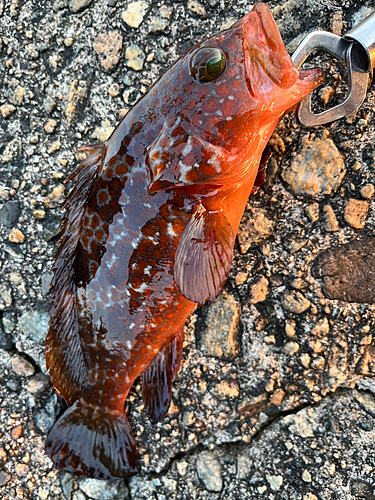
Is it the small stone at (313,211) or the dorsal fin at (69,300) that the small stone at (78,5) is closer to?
the dorsal fin at (69,300)

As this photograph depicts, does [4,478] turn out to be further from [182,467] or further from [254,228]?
[254,228]

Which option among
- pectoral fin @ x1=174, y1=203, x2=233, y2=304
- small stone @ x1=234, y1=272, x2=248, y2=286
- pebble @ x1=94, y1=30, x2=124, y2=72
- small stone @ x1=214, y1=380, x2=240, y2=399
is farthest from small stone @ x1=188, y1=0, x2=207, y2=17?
small stone @ x1=214, y1=380, x2=240, y2=399

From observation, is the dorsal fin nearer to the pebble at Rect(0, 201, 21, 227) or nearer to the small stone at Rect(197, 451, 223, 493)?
the pebble at Rect(0, 201, 21, 227)

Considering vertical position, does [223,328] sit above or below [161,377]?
below

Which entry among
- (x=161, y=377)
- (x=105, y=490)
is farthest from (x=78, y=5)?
(x=105, y=490)

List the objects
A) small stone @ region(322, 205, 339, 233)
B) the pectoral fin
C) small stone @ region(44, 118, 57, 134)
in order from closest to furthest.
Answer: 1. the pectoral fin
2. small stone @ region(322, 205, 339, 233)
3. small stone @ region(44, 118, 57, 134)

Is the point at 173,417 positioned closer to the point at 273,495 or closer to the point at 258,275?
the point at 273,495
